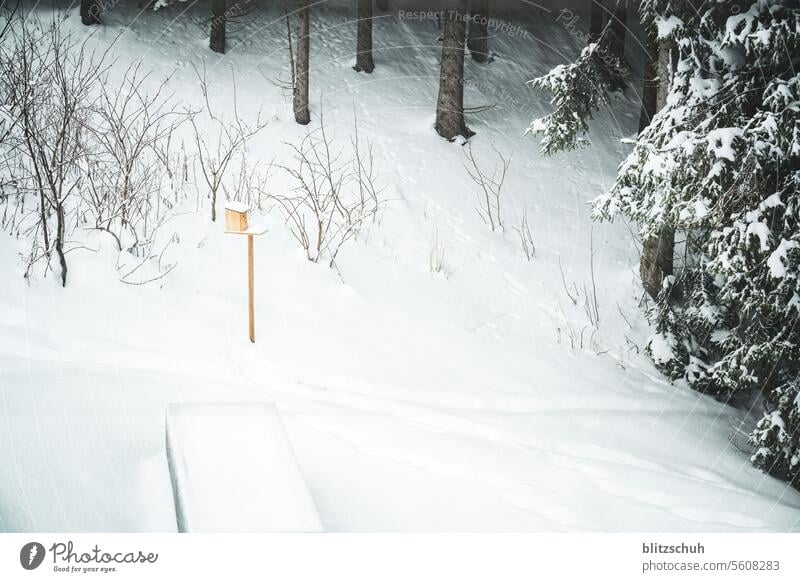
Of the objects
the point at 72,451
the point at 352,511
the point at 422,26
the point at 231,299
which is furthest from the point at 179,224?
the point at 422,26

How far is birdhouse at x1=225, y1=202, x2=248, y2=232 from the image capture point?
4098mm

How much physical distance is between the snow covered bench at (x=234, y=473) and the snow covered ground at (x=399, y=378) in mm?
245

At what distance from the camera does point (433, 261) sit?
246 inches

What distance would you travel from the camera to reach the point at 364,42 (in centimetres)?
1088

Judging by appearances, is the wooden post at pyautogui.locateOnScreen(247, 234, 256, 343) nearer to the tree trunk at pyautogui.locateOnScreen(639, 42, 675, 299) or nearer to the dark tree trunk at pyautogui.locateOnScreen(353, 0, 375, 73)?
the tree trunk at pyautogui.locateOnScreen(639, 42, 675, 299)

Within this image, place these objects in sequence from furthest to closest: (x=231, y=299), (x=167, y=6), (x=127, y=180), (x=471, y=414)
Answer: (x=167, y=6)
(x=127, y=180)
(x=231, y=299)
(x=471, y=414)

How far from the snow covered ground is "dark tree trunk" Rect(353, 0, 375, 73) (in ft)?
10.2

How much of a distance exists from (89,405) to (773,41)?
456cm

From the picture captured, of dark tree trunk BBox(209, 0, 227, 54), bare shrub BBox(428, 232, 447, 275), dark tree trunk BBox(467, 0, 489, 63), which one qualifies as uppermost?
dark tree trunk BBox(467, 0, 489, 63)

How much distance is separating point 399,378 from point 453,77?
17.5 ft

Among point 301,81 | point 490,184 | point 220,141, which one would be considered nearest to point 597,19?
point 490,184

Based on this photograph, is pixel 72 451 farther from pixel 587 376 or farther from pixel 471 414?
pixel 587 376

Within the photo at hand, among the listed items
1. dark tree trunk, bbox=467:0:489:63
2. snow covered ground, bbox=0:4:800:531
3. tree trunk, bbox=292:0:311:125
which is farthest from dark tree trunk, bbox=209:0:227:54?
dark tree trunk, bbox=467:0:489:63

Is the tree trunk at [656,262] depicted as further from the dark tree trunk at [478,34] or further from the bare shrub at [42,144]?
the dark tree trunk at [478,34]
